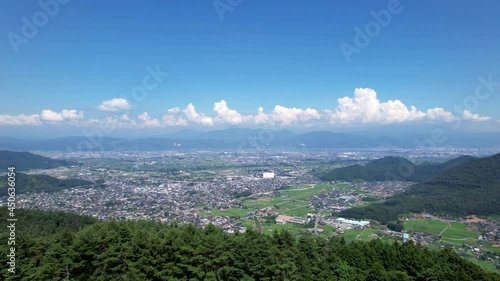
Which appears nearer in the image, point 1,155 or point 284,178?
point 284,178

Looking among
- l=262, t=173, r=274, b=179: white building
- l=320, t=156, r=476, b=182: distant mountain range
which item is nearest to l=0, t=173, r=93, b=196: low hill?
l=262, t=173, r=274, b=179: white building

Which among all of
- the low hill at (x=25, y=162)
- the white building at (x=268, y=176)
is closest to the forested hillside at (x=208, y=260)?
the white building at (x=268, y=176)

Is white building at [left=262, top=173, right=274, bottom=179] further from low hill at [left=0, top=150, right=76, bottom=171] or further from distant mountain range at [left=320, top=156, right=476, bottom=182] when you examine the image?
low hill at [left=0, top=150, right=76, bottom=171]

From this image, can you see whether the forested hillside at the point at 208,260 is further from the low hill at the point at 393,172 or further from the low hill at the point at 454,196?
the low hill at the point at 393,172

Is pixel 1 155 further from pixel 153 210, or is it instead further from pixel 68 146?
pixel 68 146

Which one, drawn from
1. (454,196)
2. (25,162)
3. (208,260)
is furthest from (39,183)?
(454,196)

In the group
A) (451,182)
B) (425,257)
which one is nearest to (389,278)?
(425,257)

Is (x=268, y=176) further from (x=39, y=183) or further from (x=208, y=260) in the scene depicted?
(x=208, y=260)
